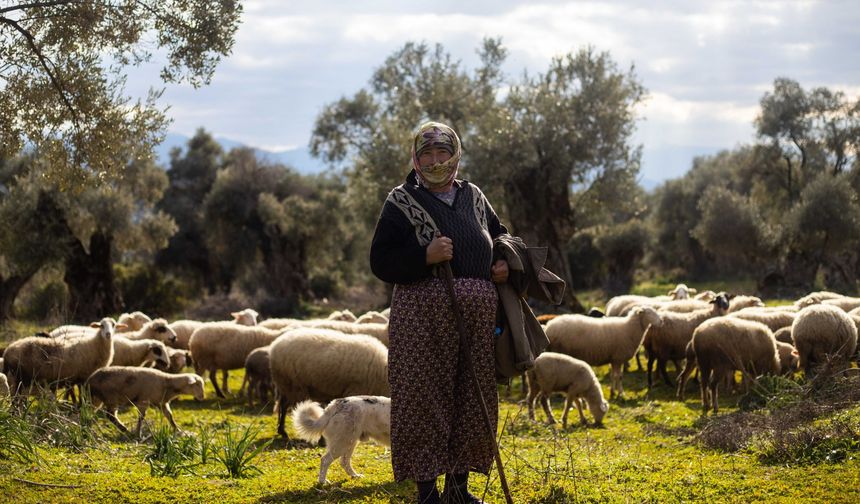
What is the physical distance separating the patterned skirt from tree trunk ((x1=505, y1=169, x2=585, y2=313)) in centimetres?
2313

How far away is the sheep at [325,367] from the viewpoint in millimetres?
10875

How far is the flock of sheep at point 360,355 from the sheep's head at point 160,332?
0.9 inches

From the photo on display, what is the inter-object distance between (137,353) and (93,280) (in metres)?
18.6

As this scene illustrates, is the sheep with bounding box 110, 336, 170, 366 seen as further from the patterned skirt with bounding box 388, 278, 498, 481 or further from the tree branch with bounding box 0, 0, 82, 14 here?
the patterned skirt with bounding box 388, 278, 498, 481

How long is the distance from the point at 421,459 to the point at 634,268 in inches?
1766

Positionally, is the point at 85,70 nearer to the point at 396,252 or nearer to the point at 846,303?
the point at 396,252

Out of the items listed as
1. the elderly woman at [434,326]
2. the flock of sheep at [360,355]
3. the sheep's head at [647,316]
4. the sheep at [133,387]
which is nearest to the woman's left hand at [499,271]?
the elderly woman at [434,326]

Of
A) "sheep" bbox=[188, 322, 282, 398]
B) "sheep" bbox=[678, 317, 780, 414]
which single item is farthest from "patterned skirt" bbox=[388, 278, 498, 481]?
"sheep" bbox=[188, 322, 282, 398]

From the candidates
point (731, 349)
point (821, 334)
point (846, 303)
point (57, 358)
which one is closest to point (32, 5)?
point (57, 358)

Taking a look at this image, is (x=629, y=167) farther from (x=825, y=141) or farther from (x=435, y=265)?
(x=435, y=265)

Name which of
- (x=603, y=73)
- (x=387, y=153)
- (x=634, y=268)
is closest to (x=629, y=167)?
(x=603, y=73)

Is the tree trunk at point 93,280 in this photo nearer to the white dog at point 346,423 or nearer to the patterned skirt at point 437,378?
the white dog at point 346,423

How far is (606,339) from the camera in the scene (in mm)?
14930

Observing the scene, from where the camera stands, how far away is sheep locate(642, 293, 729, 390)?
50.6 feet
